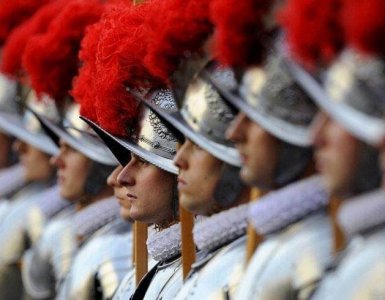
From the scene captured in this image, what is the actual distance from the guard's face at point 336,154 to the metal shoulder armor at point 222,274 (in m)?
0.84

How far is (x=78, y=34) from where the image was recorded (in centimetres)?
652

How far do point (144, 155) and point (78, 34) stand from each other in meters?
1.31

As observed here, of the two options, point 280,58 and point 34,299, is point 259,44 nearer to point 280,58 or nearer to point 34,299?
point 280,58

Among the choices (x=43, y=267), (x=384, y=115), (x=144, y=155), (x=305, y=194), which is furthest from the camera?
(x=43, y=267)

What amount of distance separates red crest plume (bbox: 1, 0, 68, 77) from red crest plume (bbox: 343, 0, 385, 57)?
137 inches

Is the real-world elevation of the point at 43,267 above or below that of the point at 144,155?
below

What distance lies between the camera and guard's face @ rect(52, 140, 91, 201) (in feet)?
21.7

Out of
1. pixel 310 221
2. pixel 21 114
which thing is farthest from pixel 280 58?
pixel 21 114

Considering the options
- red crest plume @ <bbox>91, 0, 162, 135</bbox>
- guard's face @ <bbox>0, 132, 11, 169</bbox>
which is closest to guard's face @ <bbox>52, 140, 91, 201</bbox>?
red crest plume @ <bbox>91, 0, 162, 135</bbox>

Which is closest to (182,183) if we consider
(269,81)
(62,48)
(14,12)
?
(269,81)

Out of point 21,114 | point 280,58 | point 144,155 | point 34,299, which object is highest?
point 280,58

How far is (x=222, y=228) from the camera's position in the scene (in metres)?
4.63

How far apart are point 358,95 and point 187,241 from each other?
5.22 ft

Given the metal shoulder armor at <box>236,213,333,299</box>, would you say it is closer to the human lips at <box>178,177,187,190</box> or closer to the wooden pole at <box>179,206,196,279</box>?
the human lips at <box>178,177,187,190</box>
